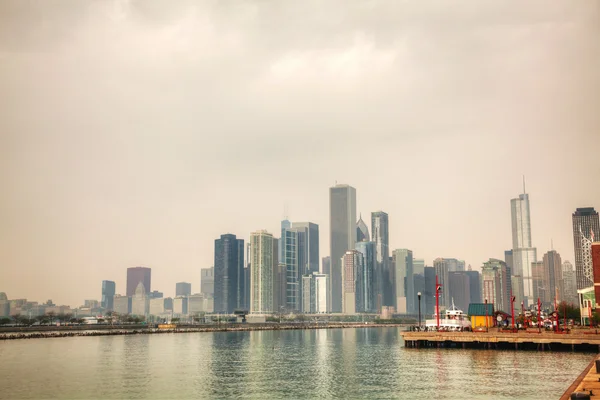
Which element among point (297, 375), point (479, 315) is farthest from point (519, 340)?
point (297, 375)

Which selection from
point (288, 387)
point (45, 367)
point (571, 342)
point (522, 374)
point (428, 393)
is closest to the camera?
point (428, 393)

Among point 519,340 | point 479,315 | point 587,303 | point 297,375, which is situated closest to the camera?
point 297,375

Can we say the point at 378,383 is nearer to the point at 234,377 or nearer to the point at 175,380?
the point at 234,377

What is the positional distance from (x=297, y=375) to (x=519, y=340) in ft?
150

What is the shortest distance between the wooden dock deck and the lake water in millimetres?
2931

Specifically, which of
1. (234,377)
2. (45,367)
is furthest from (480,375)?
(45,367)

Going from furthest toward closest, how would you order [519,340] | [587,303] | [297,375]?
1. [587,303]
2. [519,340]
3. [297,375]

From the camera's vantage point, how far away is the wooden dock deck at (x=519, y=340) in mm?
101875

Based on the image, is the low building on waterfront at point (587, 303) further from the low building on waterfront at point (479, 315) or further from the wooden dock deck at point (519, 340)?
the wooden dock deck at point (519, 340)

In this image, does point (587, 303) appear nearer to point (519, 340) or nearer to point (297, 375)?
point (519, 340)

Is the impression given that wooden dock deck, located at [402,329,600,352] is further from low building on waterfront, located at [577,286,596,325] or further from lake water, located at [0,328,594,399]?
low building on waterfront, located at [577,286,596,325]

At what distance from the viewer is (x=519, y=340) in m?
105

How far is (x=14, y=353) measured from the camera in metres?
123

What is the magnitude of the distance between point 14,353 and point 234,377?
67300mm
